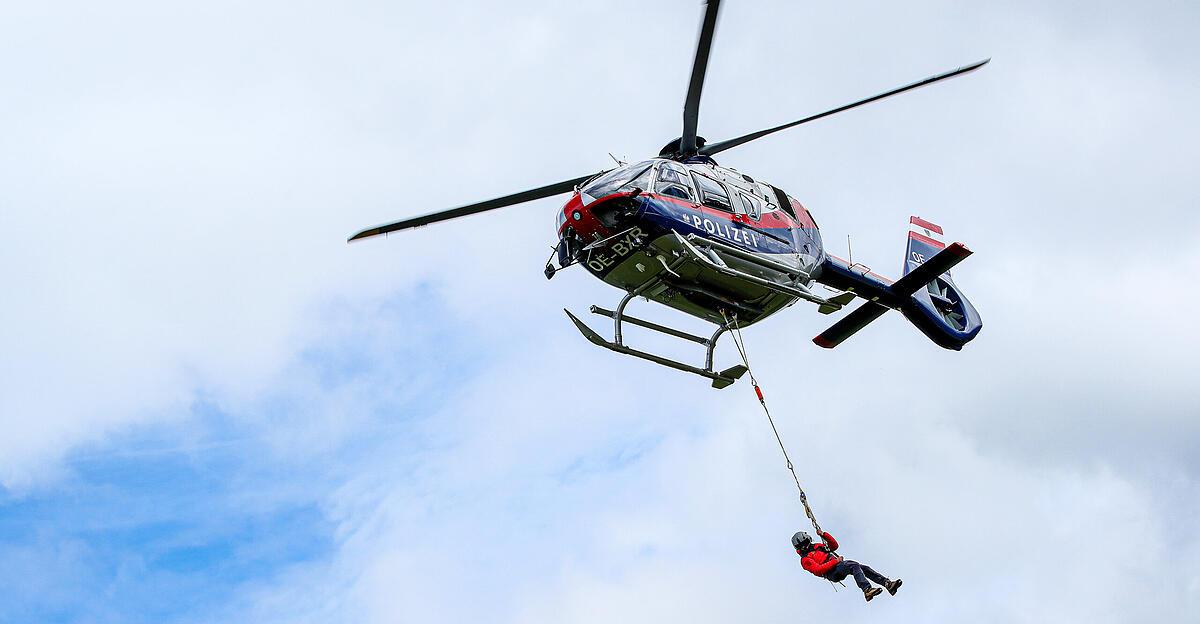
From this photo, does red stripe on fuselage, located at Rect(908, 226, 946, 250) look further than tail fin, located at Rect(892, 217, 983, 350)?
Yes

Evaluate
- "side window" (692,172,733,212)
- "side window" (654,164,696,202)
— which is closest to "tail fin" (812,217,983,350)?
"side window" (692,172,733,212)

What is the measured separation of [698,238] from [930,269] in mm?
4880

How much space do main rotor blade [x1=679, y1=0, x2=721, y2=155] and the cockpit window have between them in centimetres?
140

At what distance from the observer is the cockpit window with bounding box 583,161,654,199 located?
854 inches

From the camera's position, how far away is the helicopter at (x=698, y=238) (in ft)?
70.8

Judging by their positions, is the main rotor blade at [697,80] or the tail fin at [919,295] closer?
the main rotor blade at [697,80]

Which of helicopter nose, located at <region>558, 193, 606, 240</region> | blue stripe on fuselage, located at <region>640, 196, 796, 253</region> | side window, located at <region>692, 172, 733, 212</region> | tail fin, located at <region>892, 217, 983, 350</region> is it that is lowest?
tail fin, located at <region>892, 217, 983, 350</region>

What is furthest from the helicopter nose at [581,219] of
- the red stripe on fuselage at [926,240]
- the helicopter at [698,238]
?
the red stripe on fuselage at [926,240]

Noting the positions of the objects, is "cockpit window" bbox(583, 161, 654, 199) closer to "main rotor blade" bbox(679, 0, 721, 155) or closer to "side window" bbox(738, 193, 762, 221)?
"main rotor blade" bbox(679, 0, 721, 155)

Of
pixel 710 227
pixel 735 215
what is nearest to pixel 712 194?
pixel 735 215

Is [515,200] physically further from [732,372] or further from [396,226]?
[732,372]

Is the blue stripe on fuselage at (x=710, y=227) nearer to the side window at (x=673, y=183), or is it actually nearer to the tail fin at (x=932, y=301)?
the side window at (x=673, y=183)

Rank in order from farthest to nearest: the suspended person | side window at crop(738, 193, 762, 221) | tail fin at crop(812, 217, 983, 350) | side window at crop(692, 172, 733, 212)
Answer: tail fin at crop(812, 217, 983, 350) → side window at crop(738, 193, 762, 221) → side window at crop(692, 172, 733, 212) → the suspended person

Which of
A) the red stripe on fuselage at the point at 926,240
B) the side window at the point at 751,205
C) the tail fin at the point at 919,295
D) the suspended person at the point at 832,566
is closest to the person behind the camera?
the suspended person at the point at 832,566
